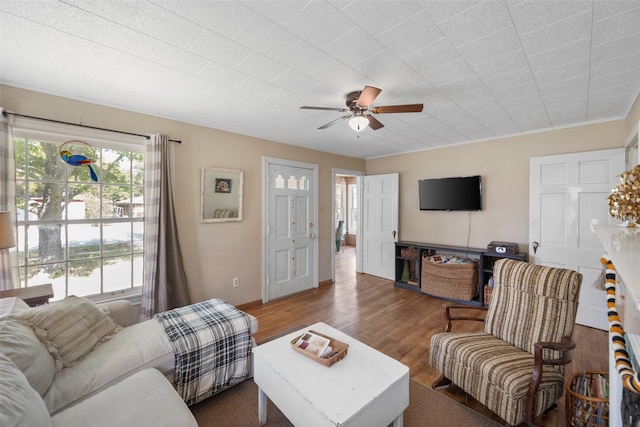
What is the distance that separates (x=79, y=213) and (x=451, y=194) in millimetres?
4637

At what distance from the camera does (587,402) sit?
1.57 m

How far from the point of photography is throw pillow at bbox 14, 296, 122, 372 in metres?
1.58

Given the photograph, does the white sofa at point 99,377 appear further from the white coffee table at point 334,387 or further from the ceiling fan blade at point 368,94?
the ceiling fan blade at point 368,94

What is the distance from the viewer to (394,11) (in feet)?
4.52

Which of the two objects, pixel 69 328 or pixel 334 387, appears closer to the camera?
pixel 334 387

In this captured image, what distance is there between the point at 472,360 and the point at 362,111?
202 cm

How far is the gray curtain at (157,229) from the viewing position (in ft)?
9.13

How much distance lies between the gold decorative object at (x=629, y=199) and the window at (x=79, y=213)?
3725 mm

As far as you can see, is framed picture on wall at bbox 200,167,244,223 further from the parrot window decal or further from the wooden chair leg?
the wooden chair leg

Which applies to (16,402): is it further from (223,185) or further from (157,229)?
(223,185)

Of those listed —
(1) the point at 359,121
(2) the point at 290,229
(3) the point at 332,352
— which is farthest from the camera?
(2) the point at 290,229

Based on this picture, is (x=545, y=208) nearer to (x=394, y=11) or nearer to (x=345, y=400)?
(x=394, y=11)

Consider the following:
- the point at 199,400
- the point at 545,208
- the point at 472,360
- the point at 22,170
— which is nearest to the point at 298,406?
the point at 199,400

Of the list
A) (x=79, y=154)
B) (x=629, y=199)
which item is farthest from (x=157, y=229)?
(x=629, y=199)
